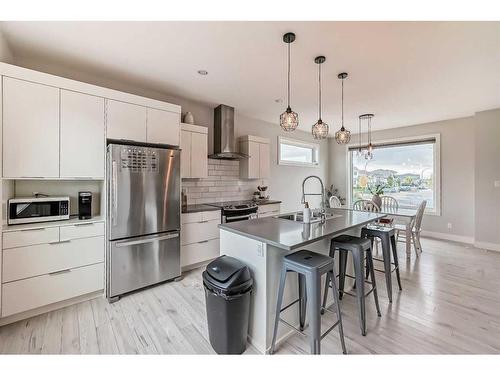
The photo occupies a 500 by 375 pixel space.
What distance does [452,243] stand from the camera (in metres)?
4.63

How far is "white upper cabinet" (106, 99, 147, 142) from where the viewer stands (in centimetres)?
261

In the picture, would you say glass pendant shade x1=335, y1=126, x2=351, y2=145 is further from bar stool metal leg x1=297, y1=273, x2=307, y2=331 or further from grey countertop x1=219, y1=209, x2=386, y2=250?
bar stool metal leg x1=297, y1=273, x2=307, y2=331

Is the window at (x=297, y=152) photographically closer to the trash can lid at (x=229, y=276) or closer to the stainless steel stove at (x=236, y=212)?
the stainless steel stove at (x=236, y=212)

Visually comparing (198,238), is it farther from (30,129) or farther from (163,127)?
(30,129)

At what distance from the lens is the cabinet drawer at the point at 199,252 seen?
320 cm

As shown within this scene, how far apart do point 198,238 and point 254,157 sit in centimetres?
197

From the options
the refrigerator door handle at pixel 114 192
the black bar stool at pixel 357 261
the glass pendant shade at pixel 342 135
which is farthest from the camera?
the glass pendant shade at pixel 342 135

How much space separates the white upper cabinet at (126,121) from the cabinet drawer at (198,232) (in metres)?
1.33

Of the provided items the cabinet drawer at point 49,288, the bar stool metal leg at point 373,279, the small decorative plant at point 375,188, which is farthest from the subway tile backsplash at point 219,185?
the small decorative plant at point 375,188

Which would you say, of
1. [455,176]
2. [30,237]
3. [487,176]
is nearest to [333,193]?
[455,176]

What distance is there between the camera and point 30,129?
7.09 ft
